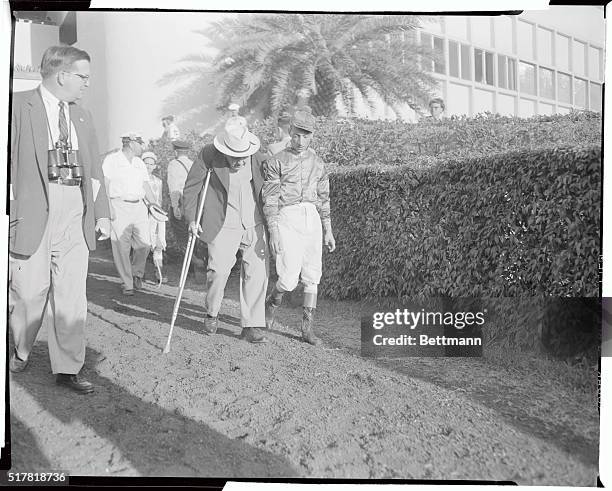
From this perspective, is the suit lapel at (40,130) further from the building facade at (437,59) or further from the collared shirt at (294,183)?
the collared shirt at (294,183)

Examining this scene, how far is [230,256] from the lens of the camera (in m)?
4.93

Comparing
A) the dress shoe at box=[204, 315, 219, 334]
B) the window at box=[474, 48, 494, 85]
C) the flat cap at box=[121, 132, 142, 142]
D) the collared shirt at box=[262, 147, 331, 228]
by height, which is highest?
the window at box=[474, 48, 494, 85]

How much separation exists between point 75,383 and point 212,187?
5.33 feet

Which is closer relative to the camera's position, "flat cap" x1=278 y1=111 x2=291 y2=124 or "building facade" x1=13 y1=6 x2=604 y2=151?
"building facade" x1=13 y1=6 x2=604 y2=151

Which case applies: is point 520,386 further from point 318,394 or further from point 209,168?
point 209,168

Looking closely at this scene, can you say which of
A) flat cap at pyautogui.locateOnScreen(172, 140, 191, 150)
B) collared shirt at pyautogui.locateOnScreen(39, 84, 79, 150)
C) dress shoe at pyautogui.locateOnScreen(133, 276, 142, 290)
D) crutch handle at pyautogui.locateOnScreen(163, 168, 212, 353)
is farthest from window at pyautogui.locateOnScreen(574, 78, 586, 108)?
collared shirt at pyautogui.locateOnScreen(39, 84, 79, 150)

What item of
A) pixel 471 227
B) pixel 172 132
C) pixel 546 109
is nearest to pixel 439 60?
pixel 546 109

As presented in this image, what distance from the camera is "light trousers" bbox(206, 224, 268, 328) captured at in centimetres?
491

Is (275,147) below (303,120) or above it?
below

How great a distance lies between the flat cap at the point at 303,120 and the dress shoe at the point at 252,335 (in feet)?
4.77

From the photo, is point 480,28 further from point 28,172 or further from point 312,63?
point 28,172

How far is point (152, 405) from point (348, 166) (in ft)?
6.97

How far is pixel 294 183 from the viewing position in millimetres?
4836

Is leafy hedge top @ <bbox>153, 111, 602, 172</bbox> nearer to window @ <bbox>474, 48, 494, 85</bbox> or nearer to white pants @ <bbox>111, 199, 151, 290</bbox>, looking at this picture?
window @ <bbox>474, 48, 494, 85</bbox>
